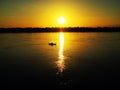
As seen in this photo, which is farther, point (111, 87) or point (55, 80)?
point (55, 80)

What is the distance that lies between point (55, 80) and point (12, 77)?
5.39 m

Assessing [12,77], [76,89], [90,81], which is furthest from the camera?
[12,77]

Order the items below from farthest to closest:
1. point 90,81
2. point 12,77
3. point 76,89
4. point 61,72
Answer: point 61,72 → point 12,77 → point 90,81 → point 76,89

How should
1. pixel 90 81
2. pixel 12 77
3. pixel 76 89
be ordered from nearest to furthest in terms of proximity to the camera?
1. pixel 76 89
2. pixel 90 81
3. pixel 12 77

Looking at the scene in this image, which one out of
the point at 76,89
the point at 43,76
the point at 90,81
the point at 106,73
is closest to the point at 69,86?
the point at 76,89

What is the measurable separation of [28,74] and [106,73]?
9.83 meters

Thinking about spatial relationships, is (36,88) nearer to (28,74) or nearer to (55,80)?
(55,80)

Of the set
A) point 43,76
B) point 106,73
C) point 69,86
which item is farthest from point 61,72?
point 69,86

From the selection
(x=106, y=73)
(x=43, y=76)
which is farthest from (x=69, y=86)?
(x=106, y=73)

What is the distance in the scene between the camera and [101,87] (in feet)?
76.0

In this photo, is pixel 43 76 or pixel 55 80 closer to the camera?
pixel 55 80

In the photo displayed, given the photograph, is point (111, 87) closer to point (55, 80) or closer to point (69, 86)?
point (69, 86)

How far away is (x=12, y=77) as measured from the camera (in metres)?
28.0

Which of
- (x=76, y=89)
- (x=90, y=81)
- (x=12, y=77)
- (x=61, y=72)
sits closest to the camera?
(x=76, y=89)
